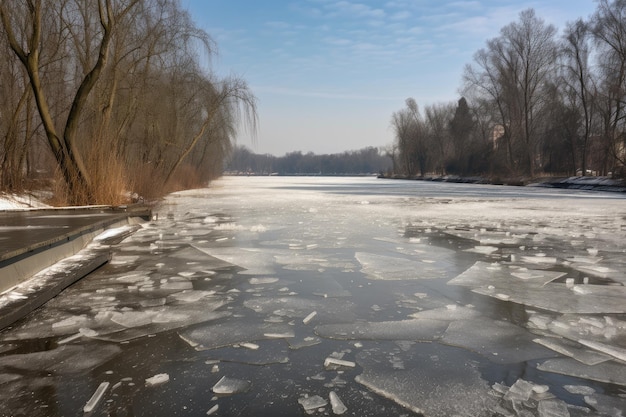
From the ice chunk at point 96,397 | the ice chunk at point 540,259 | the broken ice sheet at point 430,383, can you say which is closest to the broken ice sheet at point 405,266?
the ice chunk at point 540,259

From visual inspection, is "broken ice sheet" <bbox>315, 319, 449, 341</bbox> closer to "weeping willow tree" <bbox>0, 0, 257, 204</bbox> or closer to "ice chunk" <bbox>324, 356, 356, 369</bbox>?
"ice chunk" <bbox>324, 356, 356, 369</bbox>

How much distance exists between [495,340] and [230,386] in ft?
5.03

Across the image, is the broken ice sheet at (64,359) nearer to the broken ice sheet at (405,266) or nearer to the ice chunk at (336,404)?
the ice chunk at (336,404)

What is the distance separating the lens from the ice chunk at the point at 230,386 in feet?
6.43

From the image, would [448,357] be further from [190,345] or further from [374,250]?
[374,250]

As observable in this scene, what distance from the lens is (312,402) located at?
187 cm

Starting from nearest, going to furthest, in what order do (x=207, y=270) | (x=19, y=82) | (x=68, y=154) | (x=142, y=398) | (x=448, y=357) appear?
(x=142, y=398), (x=448, y=357), (x=207, y=270), (x=68, y=154), (x=19, y=82)

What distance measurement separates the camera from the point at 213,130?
24781mm

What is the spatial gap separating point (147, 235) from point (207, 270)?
307 cm

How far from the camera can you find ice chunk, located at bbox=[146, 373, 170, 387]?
204 centimetres

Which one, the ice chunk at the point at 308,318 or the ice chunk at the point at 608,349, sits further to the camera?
the ice chunk at the point at 308,318

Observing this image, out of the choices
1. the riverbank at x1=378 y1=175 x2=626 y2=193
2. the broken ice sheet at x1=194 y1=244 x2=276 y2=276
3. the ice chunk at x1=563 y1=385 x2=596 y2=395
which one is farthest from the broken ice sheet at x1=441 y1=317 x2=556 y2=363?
the riverbank at x1=378 y1=175 x2=626 y2=193

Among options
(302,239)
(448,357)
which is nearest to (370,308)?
(448,357)

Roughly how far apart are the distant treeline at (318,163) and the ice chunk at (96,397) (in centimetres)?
13907
